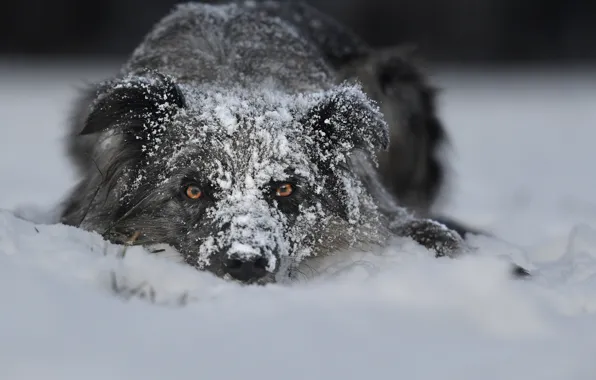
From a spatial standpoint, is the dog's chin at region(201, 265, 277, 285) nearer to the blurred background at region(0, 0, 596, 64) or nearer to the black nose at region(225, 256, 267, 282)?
the black nose at region(225, 256, 267, 282)

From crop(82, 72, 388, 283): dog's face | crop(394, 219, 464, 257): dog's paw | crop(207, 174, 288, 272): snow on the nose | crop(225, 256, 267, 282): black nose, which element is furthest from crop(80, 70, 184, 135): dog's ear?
crop(394, 219, 464, 257): dog's paw

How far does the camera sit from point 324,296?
9.93 feet

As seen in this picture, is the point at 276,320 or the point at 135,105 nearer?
the point at 276,320

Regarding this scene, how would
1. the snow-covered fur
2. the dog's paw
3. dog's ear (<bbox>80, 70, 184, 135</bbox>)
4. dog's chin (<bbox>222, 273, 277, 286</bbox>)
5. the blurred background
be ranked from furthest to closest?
the blurred background → the dog's paw → dog's ear (<bbox>80, 70, 184, 135</bbox>) → the snow-covered fur → dog's chin (<bbox>222, 273, 277, 286</bbox>)

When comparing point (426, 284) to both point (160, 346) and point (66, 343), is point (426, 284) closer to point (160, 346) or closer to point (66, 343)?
point (160, 346)

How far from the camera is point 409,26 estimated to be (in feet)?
59.8

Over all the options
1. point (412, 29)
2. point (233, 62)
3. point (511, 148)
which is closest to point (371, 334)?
point (233, 62)

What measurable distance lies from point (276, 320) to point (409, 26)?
16123mm

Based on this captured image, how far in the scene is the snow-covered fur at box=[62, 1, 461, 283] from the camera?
380cm

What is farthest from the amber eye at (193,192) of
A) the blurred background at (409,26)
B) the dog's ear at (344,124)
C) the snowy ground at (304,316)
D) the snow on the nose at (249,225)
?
the blurred background at (409,26)

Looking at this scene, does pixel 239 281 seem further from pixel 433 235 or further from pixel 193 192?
pixel 433 235

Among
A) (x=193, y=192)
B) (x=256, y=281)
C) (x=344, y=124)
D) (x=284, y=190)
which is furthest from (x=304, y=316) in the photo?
(x=344, y=124)

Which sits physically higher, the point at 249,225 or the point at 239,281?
the point at 249,225

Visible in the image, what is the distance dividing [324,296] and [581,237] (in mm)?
1759
